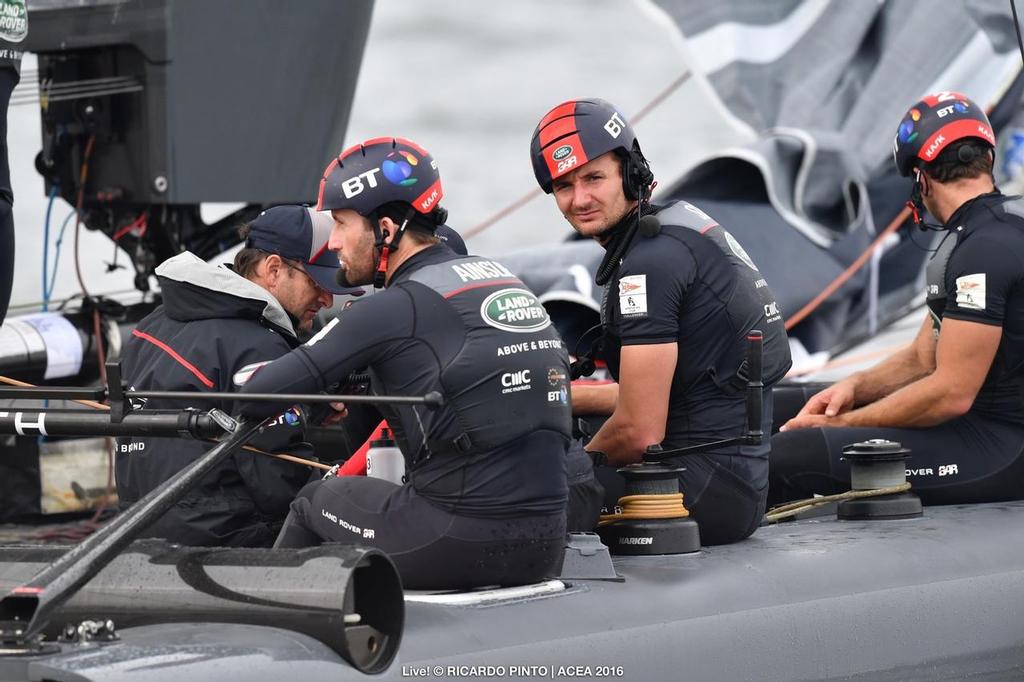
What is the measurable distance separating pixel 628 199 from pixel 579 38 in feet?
48.9

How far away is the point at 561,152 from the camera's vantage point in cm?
462

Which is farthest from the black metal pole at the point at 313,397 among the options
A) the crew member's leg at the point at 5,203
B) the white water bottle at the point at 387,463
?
the crew member's leg at the point at 5,203

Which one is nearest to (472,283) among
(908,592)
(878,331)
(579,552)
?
(579,552)

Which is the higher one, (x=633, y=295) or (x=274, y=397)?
(x=633, y=295)

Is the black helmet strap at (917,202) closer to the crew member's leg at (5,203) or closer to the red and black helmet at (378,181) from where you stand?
the red and black helmet at (378,181)

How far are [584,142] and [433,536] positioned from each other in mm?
1137

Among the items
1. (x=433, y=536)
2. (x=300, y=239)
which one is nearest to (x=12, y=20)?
(x=300, y=239)

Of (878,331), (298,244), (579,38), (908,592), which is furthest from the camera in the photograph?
(579,38)

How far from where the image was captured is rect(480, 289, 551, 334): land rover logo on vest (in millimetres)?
3910

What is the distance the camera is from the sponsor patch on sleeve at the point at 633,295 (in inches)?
176

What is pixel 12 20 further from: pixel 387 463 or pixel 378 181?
pixel 387 463

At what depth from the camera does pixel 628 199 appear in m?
4.67

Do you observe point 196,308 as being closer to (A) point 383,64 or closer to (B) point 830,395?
(B) point 830,395

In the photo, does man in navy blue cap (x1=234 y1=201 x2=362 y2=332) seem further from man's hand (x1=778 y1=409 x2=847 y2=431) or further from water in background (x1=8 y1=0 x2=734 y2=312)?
water in background (x1=8 y1=0 x2=734 y2=312)
